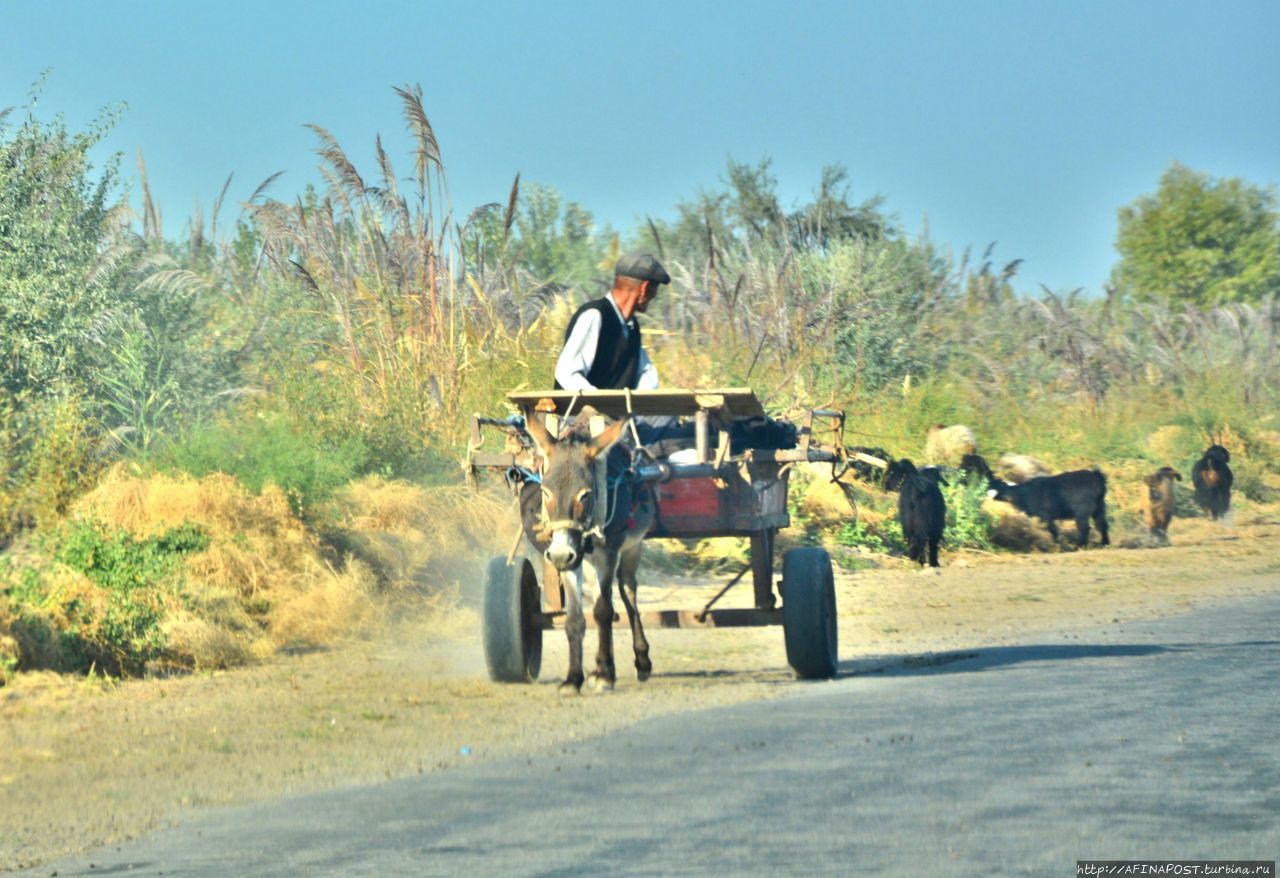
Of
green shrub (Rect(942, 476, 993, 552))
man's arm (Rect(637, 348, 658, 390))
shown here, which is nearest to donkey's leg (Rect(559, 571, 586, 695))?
man's arm (Rect(637, 348, 658, 390))

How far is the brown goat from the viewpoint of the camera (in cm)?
2369

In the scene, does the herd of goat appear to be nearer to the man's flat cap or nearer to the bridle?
the man's flat cap

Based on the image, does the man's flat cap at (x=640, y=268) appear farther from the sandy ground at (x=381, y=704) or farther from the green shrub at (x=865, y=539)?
the green shrub at (x=865, y=539)

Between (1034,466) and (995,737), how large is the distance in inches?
704

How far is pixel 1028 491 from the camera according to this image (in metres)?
22.5

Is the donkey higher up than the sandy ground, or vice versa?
the donkey

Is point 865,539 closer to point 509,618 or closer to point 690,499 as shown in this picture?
point 690,499

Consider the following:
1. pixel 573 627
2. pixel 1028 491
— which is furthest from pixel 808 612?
pixel 1028 491

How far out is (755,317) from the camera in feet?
80.5

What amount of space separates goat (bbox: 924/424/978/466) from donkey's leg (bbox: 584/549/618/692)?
15.2 metres

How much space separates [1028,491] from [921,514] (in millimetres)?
2912

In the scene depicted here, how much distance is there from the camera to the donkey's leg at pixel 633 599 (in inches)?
435

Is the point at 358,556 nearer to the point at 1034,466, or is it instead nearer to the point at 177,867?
the point at 177,867

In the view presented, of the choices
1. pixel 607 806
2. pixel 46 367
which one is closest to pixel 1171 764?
pixel 607 806
